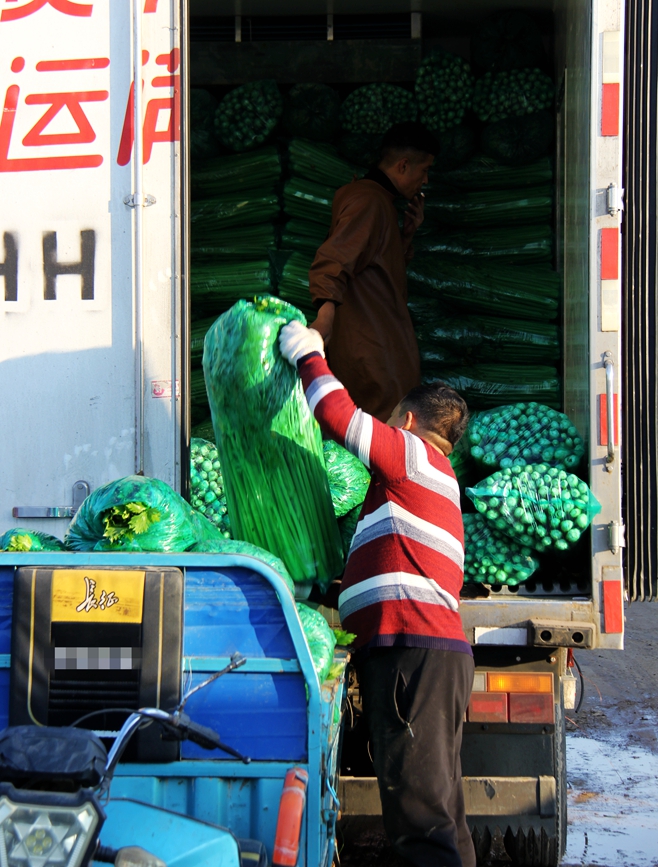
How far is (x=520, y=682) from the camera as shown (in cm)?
306

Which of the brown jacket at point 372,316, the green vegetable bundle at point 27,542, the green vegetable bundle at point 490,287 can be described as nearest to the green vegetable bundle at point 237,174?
the brown jacket at point 372,316

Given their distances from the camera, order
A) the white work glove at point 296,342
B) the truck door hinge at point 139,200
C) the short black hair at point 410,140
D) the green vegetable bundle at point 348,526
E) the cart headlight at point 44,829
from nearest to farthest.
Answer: the cart headlight at point 44,829 → the white work glove at point 296,342 → the truck door hinge at point 139,200 → the green vegetable bundle at point 348,526 → the short black hair at point 410,140

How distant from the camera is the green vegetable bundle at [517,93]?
4.84 m

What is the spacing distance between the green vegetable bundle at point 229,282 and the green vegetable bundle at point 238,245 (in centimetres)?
5

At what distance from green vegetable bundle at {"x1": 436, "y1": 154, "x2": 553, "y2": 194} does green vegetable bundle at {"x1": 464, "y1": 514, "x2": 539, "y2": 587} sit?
243 centimetres

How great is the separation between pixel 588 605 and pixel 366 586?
0.79 meters

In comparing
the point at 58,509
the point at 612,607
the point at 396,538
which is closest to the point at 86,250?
the point at 58,509

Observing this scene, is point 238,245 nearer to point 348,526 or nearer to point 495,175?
point 495,175

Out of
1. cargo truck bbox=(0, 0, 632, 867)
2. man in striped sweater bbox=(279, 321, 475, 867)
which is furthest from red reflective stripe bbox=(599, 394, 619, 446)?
man in striped sweater bbox=(279, 321, 475, 867)

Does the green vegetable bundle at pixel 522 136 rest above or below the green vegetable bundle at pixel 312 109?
below

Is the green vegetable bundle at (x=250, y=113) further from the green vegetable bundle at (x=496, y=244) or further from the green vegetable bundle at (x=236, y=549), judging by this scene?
the green vegetable bundle at (x=236, y=549)

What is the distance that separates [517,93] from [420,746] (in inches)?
140

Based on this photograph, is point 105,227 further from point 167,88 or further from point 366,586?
point 366,586

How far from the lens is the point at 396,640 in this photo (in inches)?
104
